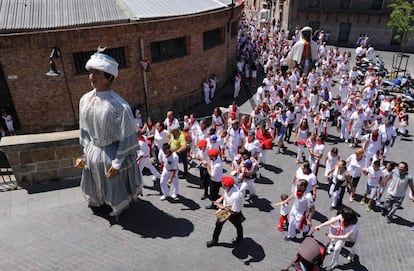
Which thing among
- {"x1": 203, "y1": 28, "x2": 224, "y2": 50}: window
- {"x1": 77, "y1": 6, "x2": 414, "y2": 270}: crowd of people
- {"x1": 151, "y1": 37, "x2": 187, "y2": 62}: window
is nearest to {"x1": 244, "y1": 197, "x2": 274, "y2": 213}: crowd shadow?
{"x1": 77, "y1": 6, "x2": 414, "y2": 270}: crowd of people

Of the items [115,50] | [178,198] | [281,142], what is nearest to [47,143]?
[178,198]

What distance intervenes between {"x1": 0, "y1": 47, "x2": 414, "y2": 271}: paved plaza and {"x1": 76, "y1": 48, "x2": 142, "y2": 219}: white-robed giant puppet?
0.71 metres

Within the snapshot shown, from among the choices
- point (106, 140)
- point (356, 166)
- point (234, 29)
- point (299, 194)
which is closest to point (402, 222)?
point (356, 166)

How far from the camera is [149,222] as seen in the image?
7.52 metres

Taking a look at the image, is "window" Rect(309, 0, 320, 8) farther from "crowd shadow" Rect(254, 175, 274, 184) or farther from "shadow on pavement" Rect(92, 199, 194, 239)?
"shadow on pavement" Rect(92, 199, 194, 239)

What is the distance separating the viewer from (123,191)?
7.14 metres

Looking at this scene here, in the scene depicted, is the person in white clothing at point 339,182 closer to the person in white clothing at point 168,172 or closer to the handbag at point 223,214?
the handbag at point 223,214

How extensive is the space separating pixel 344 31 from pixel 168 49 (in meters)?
22.6

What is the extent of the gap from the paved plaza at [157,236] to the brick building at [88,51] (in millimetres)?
5859

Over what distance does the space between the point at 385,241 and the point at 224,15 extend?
14001 mm

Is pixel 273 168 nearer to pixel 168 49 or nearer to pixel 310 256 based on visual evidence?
pixel 310 256

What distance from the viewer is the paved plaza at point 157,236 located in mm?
6496

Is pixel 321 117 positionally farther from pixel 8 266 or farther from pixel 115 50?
pixel 8 266

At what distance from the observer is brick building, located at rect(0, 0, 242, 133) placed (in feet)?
40.3
